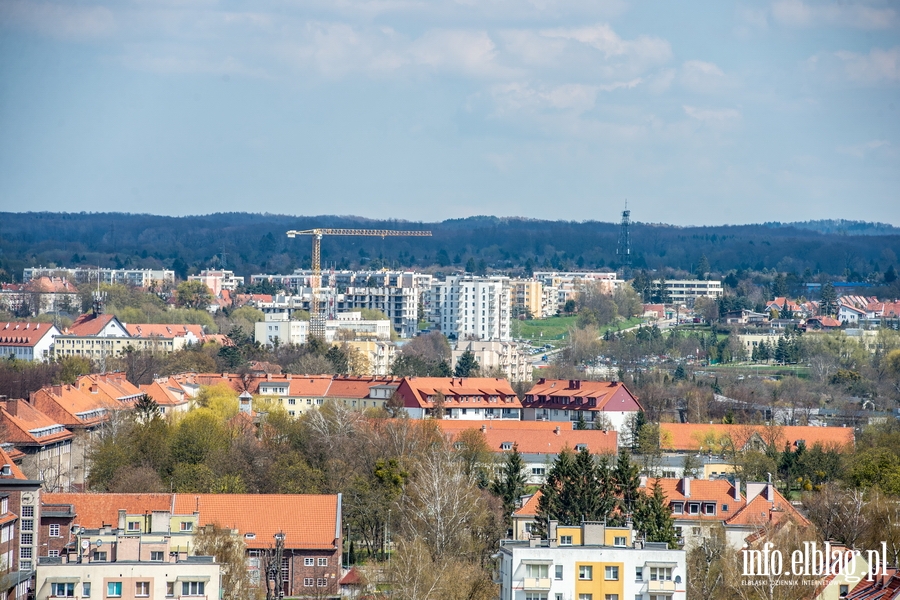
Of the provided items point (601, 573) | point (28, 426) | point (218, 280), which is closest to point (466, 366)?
point (28, 426)

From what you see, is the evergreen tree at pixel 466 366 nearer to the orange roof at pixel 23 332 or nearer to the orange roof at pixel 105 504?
the orange roof at pixel 23 332

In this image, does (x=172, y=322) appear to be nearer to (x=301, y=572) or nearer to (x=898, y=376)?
(x=898, y=376)

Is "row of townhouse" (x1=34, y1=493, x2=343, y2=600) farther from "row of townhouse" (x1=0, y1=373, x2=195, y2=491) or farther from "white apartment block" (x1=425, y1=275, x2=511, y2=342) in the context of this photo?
"white apartment block" (x1=425, y1=275, x2=511, y2=342)

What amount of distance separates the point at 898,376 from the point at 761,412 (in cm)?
2302

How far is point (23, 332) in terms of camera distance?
101438mm

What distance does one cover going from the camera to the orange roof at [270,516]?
36.8 meters

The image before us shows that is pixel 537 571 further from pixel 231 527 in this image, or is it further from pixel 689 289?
pixel 689 289

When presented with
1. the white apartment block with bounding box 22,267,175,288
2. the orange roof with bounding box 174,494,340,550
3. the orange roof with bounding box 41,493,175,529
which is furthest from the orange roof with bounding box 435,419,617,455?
the white apartment block with bounding box 22,267,175,288

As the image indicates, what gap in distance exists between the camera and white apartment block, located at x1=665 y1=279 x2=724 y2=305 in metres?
173

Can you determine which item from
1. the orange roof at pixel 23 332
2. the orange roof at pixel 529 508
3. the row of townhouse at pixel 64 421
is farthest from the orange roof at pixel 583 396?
the orange roof at pixel 23 332

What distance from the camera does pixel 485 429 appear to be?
190ft

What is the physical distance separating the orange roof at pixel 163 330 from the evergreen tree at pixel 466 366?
23744 mm

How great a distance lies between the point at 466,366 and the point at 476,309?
40614 millimetres

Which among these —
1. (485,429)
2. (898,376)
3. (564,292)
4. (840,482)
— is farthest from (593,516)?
(564,292)
